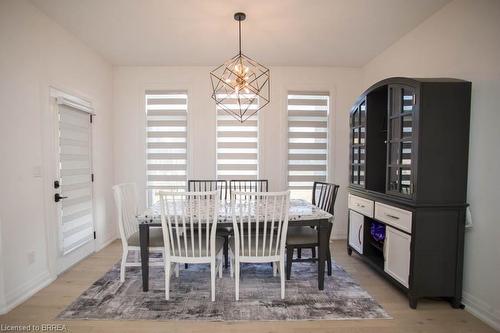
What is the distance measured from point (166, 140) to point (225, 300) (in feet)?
8.54

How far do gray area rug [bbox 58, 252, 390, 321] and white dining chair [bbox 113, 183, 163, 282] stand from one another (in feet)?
0.94

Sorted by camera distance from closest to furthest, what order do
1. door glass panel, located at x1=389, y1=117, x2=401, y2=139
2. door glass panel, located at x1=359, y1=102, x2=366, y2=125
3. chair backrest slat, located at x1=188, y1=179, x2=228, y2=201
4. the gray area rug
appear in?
the gray area rug < door glass panel, located at x1=389, y1=117, x2=401, y2=139 < door glass panel, located at x1=359, y1=102, x2=366, y2=125 < chair backrest slat, located at x1=188, y1=179, x2=228, y2=201

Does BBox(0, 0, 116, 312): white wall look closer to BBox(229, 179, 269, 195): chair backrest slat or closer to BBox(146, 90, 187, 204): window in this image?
BBox(146, 90, 187, 204): window

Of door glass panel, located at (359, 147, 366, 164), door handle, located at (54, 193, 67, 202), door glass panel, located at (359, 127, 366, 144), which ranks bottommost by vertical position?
door handle, located at (54, 193, 67, 202)

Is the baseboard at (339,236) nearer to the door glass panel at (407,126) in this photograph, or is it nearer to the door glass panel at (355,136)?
the door glass panel at (355,136)

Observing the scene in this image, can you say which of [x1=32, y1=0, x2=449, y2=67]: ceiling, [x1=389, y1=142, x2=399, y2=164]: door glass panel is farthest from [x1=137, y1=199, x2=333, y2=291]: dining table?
[x1=32, y1=0, x2=449, y2=67]: ceiling

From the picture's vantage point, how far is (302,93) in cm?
405

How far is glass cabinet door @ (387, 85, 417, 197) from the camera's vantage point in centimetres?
220

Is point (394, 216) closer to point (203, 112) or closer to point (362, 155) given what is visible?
point (362, 155)

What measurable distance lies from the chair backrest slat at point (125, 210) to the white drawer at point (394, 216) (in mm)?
2496

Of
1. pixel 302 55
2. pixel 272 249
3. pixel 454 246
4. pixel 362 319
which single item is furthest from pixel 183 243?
pixel 302 55

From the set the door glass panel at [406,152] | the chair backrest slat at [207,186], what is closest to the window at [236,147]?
the chair backrest slat at [207,186]

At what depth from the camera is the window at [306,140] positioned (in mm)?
4055

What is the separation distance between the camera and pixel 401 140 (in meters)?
2.32
